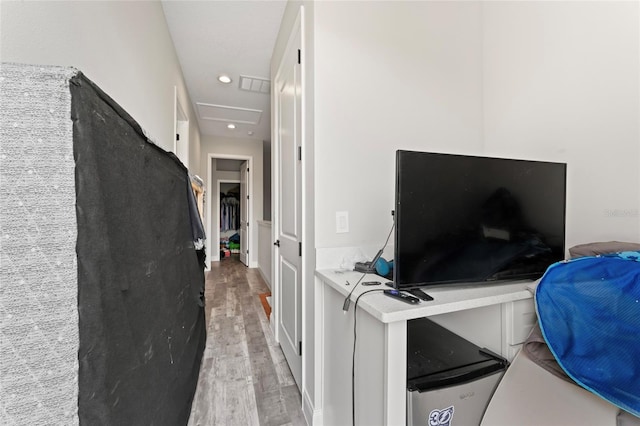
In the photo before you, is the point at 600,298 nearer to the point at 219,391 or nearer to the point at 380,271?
the point at 380,271

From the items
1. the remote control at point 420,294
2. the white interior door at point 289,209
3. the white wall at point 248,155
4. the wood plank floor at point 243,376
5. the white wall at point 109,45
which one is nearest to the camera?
the white wall at point 109,45

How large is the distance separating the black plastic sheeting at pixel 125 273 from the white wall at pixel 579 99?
6.42 ft

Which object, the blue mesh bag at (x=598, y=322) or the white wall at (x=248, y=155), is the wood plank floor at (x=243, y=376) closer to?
the blue mesh bag at (x=598, y=322)

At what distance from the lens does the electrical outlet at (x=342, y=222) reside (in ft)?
4.60

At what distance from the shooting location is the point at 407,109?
61.2 inches

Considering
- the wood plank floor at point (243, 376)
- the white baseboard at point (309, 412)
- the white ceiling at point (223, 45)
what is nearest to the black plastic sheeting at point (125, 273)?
the wood plank floor at point (243, 376)

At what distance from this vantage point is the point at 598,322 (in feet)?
2.63

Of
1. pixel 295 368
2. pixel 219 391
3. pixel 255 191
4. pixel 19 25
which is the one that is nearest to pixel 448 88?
pixel 19 25

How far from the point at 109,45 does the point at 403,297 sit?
169 centimetres

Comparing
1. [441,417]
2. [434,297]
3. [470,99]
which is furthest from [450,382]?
[470,99]

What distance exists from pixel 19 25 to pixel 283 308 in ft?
6.51

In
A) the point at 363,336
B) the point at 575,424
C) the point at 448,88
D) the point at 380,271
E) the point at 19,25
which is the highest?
the point at 448,88

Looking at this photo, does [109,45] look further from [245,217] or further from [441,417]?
[245,217]

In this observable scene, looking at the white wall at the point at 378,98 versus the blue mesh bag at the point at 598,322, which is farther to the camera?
the white wall at the point at 378,98
